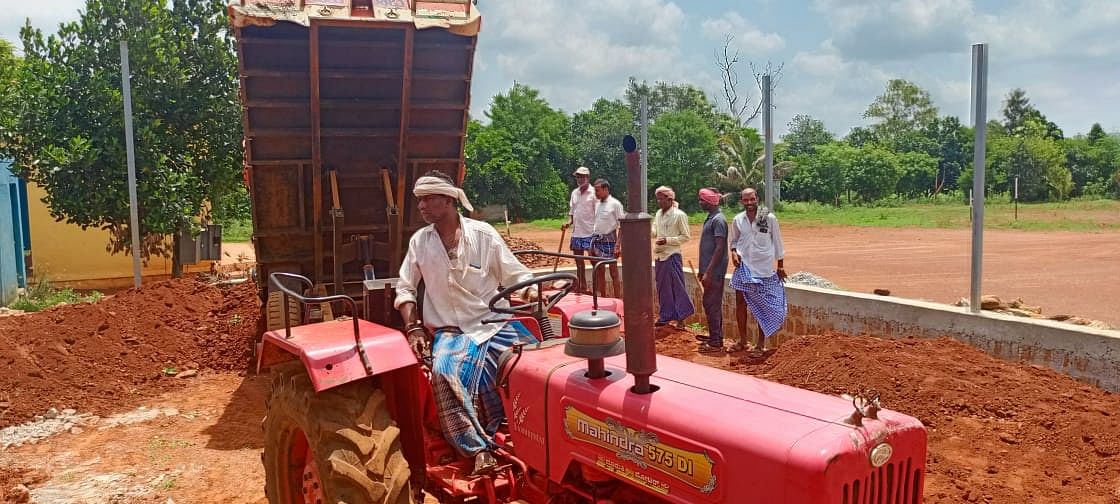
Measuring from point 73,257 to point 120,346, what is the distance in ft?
25.5

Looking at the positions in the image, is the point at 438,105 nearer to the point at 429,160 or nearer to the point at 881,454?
the point at 429,160

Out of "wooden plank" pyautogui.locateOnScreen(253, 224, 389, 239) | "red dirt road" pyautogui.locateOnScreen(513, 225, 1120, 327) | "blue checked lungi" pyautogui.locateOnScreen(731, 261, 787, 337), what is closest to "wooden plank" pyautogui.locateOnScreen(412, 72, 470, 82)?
"wooden plank" pyautogui.locateOnScreen(253, 224, 389, 239)

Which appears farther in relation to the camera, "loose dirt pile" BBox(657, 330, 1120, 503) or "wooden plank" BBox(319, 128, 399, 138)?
"wooden plank" BBox(319, 128, 399, 138)

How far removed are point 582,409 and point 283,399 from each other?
159cm

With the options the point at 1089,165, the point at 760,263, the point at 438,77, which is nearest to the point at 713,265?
the point at 760,263

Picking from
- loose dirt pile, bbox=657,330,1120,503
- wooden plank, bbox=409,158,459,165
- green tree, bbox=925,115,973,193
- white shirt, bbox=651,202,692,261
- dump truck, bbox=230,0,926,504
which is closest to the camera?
dump truck, bbox=230,0,926,504

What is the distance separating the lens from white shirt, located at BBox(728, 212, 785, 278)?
303 inches

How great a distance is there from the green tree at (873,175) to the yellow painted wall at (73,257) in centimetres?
3146

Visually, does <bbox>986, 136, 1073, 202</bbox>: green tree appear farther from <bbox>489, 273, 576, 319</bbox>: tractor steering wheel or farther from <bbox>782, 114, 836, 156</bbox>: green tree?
<bbox>489, 273, 576, 319</bbox>: tractor steering wheel

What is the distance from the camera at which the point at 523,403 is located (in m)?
3.06

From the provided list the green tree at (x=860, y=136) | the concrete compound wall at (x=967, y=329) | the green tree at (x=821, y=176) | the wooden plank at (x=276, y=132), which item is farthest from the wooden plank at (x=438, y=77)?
the green tree at (x=860, y=136)

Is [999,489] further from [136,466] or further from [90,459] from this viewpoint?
[90,459]

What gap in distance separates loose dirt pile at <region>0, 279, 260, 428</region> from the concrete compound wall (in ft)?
19.0

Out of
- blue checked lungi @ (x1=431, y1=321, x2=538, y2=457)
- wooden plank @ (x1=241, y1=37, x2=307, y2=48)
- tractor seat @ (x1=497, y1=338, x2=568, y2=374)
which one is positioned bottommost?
blue checked lungi @ (x1=431, y1=321, x2=538, y2=457)
